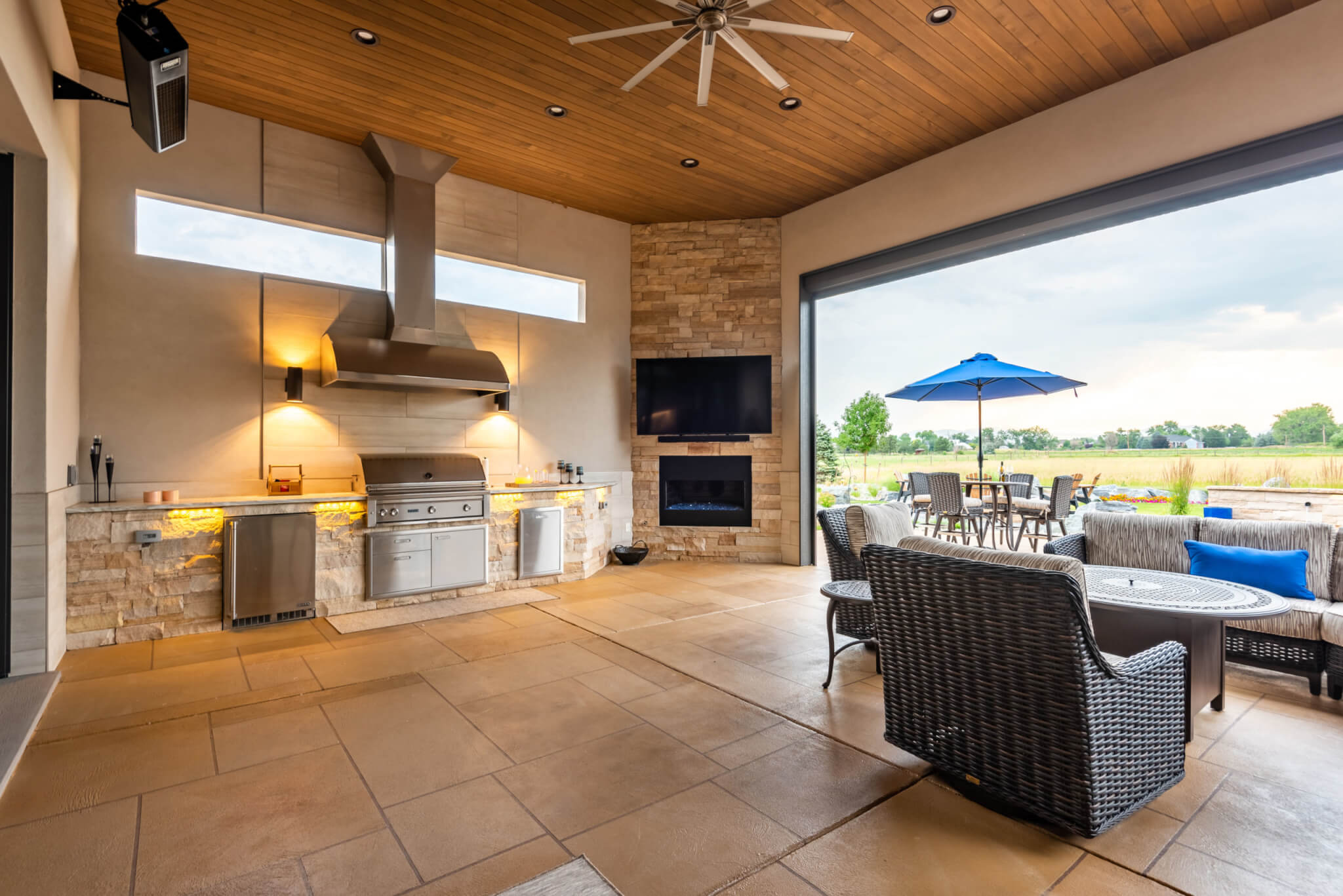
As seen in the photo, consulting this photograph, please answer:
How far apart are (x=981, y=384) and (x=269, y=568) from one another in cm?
659

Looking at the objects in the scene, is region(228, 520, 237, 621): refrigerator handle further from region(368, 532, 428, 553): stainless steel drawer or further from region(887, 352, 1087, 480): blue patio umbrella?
region(887, 352, 1087, 480): blue patio umbrella

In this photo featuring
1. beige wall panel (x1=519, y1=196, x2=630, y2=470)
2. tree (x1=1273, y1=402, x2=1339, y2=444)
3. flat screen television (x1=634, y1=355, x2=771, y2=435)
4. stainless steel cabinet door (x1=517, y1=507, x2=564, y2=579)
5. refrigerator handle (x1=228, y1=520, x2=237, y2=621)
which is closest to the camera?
refrigerator handle (x1=228, y1=520, x2=237, y2=621)

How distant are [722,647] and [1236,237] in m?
5.57

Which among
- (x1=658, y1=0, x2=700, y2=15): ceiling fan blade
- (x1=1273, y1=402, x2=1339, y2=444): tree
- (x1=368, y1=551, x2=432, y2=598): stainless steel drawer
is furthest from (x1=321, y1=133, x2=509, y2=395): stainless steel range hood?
(x1=1273, y1=402, x2=1339, y2=444): tree

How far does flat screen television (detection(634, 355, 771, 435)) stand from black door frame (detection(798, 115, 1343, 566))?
477mm

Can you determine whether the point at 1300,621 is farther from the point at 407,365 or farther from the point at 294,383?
the point at 294,383

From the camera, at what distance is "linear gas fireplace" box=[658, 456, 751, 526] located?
6.95 m

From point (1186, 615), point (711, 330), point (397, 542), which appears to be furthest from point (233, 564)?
point (1186, 615)

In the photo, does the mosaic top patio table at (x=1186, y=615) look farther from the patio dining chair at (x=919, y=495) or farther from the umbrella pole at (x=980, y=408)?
the patio dining chair at (x=919, y=495)

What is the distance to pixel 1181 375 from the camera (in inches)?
222

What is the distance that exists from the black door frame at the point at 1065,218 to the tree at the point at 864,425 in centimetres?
225

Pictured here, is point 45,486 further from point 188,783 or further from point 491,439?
point 491,439

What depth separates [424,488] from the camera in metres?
5.04

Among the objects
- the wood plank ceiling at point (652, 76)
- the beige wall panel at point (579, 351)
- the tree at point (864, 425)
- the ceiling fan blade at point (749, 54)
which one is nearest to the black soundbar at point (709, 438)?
the beige wall panel at point (579, 351)
